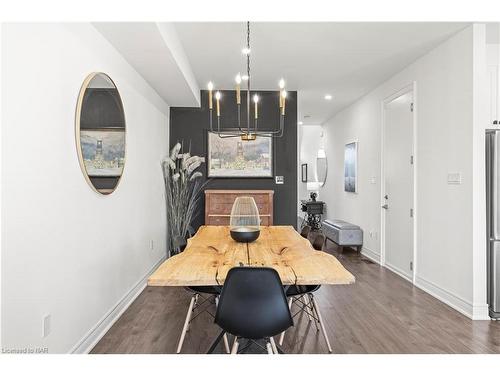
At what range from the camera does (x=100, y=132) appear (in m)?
2.61

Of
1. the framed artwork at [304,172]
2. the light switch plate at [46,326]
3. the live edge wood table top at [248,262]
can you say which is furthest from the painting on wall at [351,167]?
the light switch plate at [46,326]

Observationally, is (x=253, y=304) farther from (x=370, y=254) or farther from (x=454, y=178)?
(x=370, y=254)

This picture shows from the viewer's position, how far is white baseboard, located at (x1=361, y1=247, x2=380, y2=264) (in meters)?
5.08

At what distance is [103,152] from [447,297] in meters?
3.49

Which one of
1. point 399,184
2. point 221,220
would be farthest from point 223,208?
point 399,184

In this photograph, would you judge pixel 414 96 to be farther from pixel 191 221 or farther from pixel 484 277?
pixel 191 221

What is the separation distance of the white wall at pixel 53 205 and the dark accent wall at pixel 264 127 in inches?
84.1

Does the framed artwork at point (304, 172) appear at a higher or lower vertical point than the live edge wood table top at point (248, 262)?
higher

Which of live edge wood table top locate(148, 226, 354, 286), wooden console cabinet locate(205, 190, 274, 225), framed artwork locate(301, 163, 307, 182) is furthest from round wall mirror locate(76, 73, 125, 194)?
framed artwork locate(301, 163, 307, 182)

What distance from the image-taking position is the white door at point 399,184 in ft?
13.5

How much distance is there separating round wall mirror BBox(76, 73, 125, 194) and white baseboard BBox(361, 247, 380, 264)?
392cm

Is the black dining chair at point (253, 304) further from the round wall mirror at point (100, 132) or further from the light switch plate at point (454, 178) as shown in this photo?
the light switch plate at point (454, 178)

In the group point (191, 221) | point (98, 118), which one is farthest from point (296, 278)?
point (191, 221)

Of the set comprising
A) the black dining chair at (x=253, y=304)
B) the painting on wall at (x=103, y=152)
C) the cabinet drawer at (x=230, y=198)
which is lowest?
the black dining chair at (x=253, y=304)
